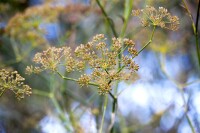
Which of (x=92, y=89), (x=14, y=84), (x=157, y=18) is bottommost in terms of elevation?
(x=14, y=84)

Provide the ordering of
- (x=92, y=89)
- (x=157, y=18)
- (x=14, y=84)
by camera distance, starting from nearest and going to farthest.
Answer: (x=14, y=84) < (x=157, y=18) < (x=92, y=89)

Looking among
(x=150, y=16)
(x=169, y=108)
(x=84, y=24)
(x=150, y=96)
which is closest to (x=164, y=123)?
(x=150, y=96)

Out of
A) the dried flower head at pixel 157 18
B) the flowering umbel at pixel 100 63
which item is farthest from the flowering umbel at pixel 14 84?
the dried flower head at pixel 157 18

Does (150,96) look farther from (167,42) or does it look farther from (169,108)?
(167,42)

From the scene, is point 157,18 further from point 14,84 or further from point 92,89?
point 92,89

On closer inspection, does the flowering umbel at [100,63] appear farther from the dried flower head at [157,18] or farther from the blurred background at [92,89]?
the blurred background at [92,89]

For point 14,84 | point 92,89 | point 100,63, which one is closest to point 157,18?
point 100,63

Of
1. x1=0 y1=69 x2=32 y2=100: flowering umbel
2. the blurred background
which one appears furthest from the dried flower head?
x1=0 y1=69 x2=32 y2=100: flowering umbel

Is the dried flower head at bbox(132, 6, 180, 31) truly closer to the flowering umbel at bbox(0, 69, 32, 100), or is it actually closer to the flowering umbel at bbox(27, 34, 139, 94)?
the flowering umbel at bbox(27, 34, 139, 94)
